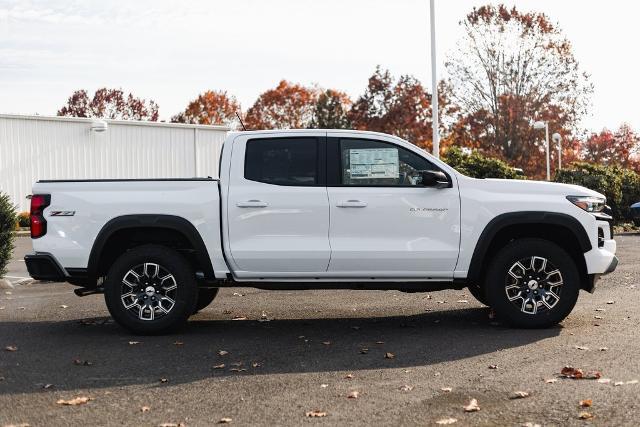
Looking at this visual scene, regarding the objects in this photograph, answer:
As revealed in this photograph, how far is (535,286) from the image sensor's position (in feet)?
28.8

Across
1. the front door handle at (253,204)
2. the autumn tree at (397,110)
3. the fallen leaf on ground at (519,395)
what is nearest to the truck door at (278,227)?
the front door handle at (253,204)

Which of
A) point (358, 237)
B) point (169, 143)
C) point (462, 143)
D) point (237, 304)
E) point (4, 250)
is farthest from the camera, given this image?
point (462, 143)

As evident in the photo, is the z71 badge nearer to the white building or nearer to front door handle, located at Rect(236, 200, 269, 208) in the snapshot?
front door handle, located at Rect(236, 200, 269, 208)

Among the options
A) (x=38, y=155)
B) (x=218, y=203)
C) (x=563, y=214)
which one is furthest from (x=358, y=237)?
(x=38, y=155)

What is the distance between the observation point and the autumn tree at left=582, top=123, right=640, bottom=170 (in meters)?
64.7

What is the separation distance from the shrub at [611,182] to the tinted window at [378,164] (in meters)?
19.9

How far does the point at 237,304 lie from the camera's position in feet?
37.3

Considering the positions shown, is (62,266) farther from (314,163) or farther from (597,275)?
(597,275)

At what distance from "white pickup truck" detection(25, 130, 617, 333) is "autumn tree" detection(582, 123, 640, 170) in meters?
58.3

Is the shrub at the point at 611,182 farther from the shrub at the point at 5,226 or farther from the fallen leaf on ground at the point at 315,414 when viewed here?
the fallen leaf on ground at the point at 315,414

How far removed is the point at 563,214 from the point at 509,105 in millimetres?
35911

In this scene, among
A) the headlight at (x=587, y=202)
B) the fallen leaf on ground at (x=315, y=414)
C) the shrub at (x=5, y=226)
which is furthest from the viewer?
the shrub at (x=5, y=226)

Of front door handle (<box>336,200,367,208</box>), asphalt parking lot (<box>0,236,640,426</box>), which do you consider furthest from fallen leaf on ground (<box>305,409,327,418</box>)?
front door handle (<box>336,200,367,208</box>)

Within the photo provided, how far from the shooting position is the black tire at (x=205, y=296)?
34.0 ft
